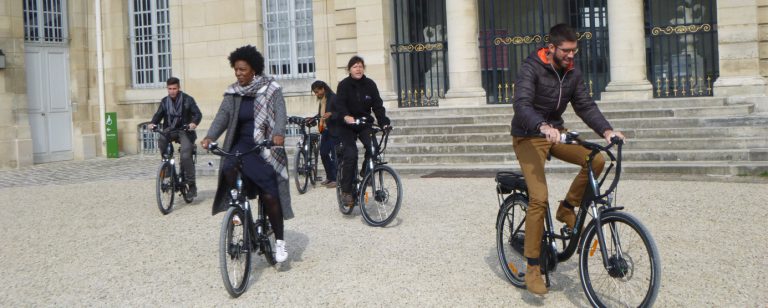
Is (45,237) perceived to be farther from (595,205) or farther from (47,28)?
(47,28)

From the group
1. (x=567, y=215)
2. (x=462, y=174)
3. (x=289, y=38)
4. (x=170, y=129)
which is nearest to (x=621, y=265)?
(x=567, y=215)

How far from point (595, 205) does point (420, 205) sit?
15.0 ft

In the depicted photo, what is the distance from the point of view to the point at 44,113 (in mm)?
18203

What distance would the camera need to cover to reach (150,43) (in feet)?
63.4

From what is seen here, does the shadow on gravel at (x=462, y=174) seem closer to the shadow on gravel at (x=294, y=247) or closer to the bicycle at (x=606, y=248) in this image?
the shadow on gravel at (x=294, y=247)

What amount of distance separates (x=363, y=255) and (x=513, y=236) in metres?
1.61

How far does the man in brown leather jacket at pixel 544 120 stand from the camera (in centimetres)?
469

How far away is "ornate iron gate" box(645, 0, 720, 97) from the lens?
14.8 metres

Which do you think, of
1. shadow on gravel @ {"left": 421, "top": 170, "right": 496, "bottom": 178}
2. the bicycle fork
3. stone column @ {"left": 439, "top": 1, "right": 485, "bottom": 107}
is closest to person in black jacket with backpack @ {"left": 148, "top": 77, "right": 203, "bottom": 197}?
shadow on gravel @ {"left": 421, "top": 170, "right": 496, "bottom": 178}

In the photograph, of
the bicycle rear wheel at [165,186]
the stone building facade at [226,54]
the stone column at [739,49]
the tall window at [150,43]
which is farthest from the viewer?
the tall window at [150,43]

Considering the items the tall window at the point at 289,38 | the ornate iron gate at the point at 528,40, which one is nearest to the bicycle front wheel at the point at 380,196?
the ornate iron gate at the point at 528,40

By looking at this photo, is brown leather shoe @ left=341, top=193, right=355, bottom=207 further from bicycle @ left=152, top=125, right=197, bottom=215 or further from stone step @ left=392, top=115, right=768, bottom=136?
stone step @ left=392, top=115, right=768, bottom=136

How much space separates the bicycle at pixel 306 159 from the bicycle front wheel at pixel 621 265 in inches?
260

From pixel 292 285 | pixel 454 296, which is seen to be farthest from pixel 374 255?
pixel 454 296
